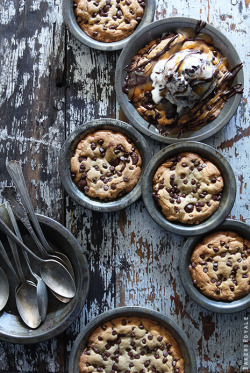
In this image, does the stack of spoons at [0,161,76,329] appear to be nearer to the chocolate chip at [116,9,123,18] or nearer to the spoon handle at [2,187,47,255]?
the spoon handle at [2,187,47,255]

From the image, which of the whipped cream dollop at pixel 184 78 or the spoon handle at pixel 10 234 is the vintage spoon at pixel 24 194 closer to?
the spoon handle at pixel 10 234

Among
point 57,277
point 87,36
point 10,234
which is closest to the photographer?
point 10,234

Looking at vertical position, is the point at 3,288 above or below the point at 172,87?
below

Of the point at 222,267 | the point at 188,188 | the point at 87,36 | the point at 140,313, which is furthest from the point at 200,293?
the point at 87,36

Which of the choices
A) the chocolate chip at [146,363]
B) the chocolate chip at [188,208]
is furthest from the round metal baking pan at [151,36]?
the chocolate chip at [146,363]

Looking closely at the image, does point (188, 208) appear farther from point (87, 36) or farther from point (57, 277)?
point (87, 36)

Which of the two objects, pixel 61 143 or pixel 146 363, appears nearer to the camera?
pixel 146 363

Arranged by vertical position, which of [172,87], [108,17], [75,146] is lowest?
[75,146]

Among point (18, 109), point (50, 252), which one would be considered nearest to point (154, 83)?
point (18, 109)

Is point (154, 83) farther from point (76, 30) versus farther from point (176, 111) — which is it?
point (76, 30)
